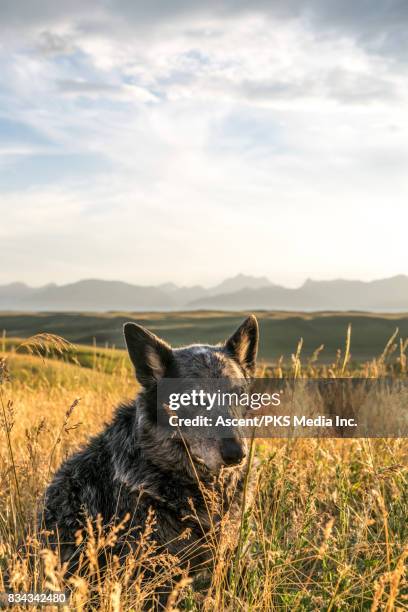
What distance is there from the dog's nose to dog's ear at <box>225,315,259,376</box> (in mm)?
1252

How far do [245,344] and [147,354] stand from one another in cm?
109

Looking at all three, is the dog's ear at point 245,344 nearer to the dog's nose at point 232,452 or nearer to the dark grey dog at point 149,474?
the dark grey dog at point 149,474

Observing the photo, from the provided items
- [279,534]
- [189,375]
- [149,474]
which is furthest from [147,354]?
[279,534]

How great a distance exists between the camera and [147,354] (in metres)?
4.65

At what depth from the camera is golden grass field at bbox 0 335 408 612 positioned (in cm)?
327

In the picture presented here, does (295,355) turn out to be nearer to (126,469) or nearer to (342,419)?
(342,419)

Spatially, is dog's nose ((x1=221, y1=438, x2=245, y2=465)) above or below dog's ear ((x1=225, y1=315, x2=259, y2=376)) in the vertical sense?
below

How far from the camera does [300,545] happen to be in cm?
427

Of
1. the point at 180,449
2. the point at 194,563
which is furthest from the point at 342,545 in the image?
the point at 180,449

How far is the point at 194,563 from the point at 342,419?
166 inches

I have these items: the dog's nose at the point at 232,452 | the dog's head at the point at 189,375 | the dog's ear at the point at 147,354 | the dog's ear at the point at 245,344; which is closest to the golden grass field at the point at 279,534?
the dog's nose at the point at 232,452

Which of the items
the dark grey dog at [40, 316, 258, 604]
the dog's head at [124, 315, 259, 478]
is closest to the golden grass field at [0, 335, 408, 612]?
the dark grey dog at [40, 316, 258, 604]

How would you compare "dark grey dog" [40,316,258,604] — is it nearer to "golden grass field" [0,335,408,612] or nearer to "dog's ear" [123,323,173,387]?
"dog's ear" [123,323,173,387]

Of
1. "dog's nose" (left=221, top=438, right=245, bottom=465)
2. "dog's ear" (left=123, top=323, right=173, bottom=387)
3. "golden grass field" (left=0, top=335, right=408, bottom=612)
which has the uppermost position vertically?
"dog's ear" (left=123, top=323, right=173, bottom=387)
